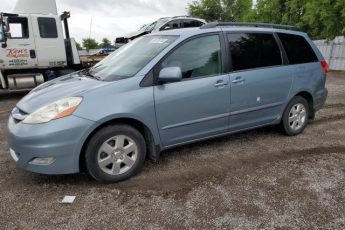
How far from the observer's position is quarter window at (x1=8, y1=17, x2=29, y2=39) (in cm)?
923

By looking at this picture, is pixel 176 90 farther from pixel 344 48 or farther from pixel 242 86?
pixel 344 48

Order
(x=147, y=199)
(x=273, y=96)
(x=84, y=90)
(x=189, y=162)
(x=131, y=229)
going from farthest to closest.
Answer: (x=273, y=96) → (x=189, y=162) → (x=84, y=90) → (x=147, y=199) → (x=131, y=229)

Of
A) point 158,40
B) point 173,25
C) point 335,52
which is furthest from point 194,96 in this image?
point 335,52

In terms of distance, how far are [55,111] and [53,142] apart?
322 millimetres

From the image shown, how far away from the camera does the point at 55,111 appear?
332 centimetres

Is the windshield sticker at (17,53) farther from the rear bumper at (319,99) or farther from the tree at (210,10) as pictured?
the tree at (210,10)

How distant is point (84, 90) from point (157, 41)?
1.26 m

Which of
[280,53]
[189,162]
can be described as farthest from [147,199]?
[280,53]

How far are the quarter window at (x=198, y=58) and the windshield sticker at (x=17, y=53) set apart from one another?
7053 millimetres

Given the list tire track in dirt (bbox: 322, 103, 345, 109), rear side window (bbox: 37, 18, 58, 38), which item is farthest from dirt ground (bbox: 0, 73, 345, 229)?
rear side window (bbox: 37, 18, 58, 38)

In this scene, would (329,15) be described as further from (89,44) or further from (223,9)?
(89,44)

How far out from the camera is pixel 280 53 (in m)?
4.87

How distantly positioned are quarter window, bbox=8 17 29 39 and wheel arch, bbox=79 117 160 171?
7151mm

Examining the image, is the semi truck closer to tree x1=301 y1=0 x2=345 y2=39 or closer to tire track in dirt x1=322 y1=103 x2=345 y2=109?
tire track in dirt x1=322 y1=103 x2=345 y2=109
